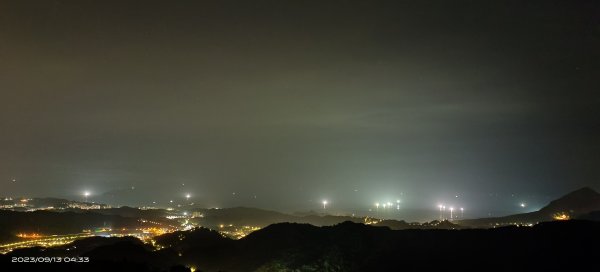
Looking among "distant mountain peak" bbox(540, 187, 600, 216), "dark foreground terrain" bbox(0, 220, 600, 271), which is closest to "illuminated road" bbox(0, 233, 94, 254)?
"dark foreground terrain" bbox(0, 220, 600, 271)

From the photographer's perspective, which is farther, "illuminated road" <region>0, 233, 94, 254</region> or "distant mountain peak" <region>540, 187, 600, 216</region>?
"distant mountain peak" <region>540, 187, 600, 216</region>

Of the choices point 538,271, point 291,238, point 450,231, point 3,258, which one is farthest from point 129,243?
point 538,271

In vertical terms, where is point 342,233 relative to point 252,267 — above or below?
above

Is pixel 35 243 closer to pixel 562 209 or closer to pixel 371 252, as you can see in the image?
pixel 371 252

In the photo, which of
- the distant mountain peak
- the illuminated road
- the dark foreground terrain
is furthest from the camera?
the distant mountain peak

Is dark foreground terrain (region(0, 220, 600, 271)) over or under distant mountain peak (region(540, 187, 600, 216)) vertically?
under

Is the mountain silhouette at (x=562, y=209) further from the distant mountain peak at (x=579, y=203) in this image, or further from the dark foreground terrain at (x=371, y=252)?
the dark foreground terrain at (x=371, y=252)

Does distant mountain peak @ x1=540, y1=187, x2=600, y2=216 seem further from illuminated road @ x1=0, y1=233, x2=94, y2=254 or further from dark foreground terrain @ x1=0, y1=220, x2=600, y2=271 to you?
illuminated road @ x1=0, y1=233, x2=94, y2=254

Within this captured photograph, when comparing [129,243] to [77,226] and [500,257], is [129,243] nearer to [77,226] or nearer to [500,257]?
[500,257]
